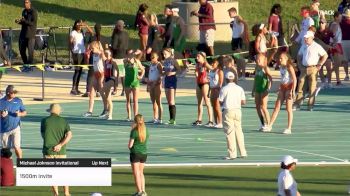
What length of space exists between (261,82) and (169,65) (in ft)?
7.30

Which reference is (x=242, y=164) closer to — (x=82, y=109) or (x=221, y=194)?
(x=221, y=194)

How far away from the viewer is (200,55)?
34719 millimetres

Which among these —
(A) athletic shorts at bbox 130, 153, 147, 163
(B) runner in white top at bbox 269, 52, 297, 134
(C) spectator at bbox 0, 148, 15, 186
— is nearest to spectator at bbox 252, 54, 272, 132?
(B) runner in white top at bbox 269, 52, 297, 134

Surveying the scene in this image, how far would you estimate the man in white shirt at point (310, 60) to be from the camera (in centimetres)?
3600

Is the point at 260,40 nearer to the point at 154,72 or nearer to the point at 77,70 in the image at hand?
the point at 154,72

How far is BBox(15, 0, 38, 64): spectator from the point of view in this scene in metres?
43.3

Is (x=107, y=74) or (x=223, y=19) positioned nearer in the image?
(x=107, y=74)

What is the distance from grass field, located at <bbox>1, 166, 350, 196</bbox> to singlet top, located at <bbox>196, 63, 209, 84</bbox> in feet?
15.3

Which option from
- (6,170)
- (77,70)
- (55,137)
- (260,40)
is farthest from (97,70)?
(55,137)

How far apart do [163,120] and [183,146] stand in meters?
3.50

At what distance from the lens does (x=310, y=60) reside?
3612 centimetres

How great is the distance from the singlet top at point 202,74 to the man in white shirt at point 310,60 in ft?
9.04

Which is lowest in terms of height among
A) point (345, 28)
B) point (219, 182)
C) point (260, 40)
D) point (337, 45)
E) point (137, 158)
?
point (219, 182)

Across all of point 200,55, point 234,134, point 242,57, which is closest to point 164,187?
point 234,134
